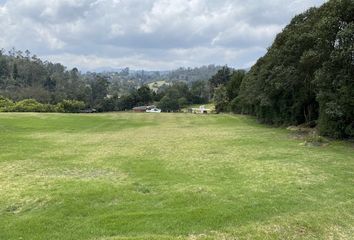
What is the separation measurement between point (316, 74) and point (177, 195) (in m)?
20.5

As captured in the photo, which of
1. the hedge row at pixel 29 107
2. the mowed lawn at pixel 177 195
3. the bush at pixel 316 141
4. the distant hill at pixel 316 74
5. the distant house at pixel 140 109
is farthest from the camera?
the distant house at pixel 140 109

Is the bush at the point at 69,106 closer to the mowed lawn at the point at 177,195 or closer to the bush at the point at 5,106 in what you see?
the bush at the point at 5,106

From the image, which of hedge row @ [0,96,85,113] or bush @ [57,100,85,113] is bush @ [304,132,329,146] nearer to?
hedge row @ [0,96,85,113]

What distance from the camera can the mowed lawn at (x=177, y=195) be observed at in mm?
9719

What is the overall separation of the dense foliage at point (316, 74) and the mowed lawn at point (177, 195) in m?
6.63

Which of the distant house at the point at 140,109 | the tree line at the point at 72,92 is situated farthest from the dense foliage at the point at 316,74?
the distant house at the point at 140,109

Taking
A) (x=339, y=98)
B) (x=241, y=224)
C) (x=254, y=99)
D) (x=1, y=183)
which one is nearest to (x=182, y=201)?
(x=241, y=224)

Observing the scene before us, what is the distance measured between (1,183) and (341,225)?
11.1 meters

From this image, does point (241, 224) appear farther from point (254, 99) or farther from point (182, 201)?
point (254, 99)

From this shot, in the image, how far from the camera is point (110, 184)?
14.7m

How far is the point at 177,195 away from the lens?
41.7 ft

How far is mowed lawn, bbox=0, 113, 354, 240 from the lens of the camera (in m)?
9.72

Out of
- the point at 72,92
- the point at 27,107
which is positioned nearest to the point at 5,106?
the point at 27,107

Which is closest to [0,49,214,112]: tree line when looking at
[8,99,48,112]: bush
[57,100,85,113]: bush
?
[57,100,85,113]: bush
